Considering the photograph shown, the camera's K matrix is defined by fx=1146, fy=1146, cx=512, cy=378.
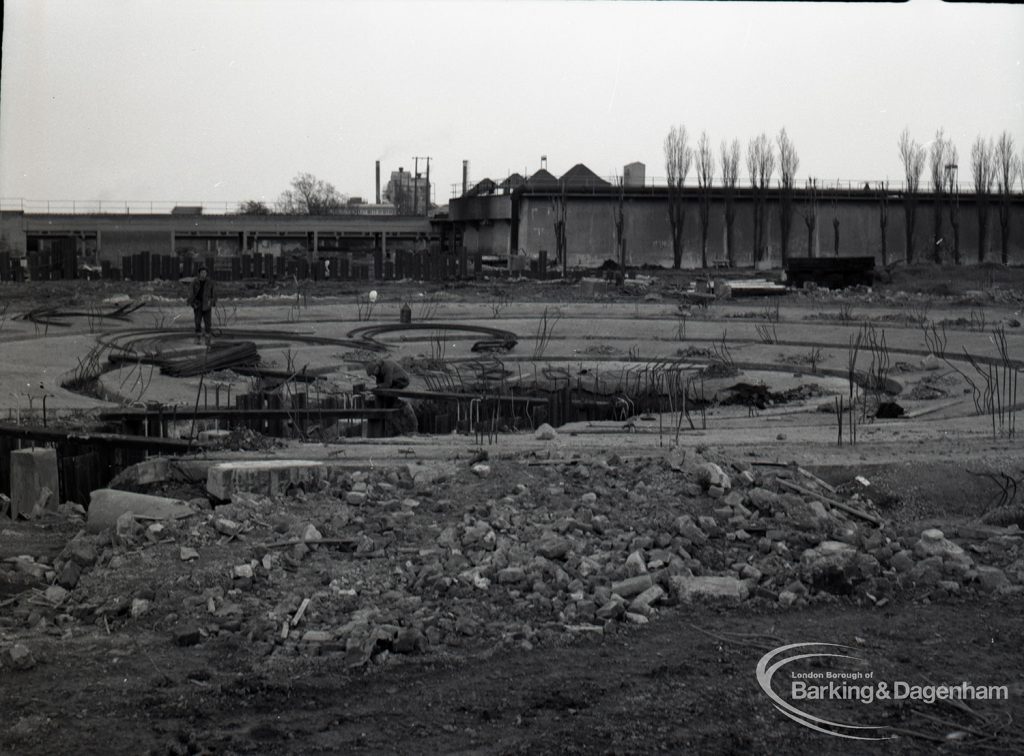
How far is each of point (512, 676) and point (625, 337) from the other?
676 inches

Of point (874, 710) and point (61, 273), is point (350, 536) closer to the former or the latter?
point (874, 710)

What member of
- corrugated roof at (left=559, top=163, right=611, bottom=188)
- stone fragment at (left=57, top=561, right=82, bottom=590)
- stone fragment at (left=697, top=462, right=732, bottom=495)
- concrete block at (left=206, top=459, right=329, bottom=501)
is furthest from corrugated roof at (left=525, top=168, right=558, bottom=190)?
stone fragment at (left=57, top=561, right=82, bottom=590)

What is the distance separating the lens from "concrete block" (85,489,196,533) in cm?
802

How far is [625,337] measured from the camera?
2283 centimetres

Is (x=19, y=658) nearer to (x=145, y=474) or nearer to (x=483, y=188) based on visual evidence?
(x=145, y=474)

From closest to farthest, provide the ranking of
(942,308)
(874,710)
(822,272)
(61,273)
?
(874,710), (942,308), (822,272), (61,273)

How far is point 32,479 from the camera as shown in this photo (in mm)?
9289

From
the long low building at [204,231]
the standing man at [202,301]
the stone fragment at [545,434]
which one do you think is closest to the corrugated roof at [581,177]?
the long low building at [204,231]

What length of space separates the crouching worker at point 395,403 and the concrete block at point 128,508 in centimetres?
472

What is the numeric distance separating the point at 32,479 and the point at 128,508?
1.64 meters

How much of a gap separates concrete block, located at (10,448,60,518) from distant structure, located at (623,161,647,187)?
4654 centimetres

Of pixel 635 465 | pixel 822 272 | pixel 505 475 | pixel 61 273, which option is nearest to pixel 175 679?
pixel 505 475

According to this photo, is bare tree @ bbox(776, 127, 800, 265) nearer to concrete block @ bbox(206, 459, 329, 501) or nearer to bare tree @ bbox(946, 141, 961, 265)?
bare tree @ bbox(946, 141, 961, 265)

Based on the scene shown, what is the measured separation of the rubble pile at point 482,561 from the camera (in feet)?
21.5
